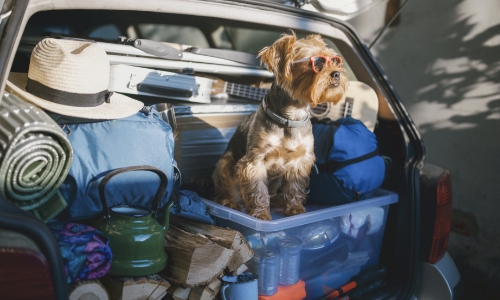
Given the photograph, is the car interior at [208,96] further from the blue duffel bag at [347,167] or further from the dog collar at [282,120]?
the dog collar at [282,120]

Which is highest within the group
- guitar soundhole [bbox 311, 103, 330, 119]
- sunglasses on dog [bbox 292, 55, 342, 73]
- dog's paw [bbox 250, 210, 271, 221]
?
sunglasses on dog [bbox 292, 55, 342, 73]

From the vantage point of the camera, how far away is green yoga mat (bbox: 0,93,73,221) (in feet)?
4.37

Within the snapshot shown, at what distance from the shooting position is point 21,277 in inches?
41.9

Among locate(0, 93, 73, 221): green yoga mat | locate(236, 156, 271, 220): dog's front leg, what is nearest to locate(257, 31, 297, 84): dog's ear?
locate(236, 156, 271, 220): dog's front leg

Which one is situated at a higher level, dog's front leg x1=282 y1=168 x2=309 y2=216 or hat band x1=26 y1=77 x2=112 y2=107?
hat band x1=26 y1=77 x2=112 y2=107

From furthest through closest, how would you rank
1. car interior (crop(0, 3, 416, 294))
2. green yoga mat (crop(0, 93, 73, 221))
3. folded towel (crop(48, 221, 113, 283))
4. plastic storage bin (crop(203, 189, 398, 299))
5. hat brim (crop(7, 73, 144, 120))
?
car interior (crop(0, 3, 416, 294))
plastic storage bin (crop(203, 189, 398, 299))
hat brim (crop(7, 73, 144, 120))
folded towel (crop(48, 221, 113, 283))
green yoga mat (crop(0, 93, 73, 221))

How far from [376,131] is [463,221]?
183 centimetres

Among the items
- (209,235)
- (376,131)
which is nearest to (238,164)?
(209,235)

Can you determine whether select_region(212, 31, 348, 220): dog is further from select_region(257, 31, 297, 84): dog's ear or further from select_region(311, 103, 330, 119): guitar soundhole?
select_region(311, 103, 330, 119): guitar soundhole

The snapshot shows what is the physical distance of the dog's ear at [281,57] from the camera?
2.40 metres

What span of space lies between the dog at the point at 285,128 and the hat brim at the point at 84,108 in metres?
A: 0.75

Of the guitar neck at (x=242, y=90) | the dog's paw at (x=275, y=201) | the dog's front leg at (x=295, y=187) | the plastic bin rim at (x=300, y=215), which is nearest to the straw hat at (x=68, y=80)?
the plastic bin rim at (x=300, y=215)

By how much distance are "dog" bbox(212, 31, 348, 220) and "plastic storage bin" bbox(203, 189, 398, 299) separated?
197mm

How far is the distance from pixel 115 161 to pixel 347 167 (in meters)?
1.36
